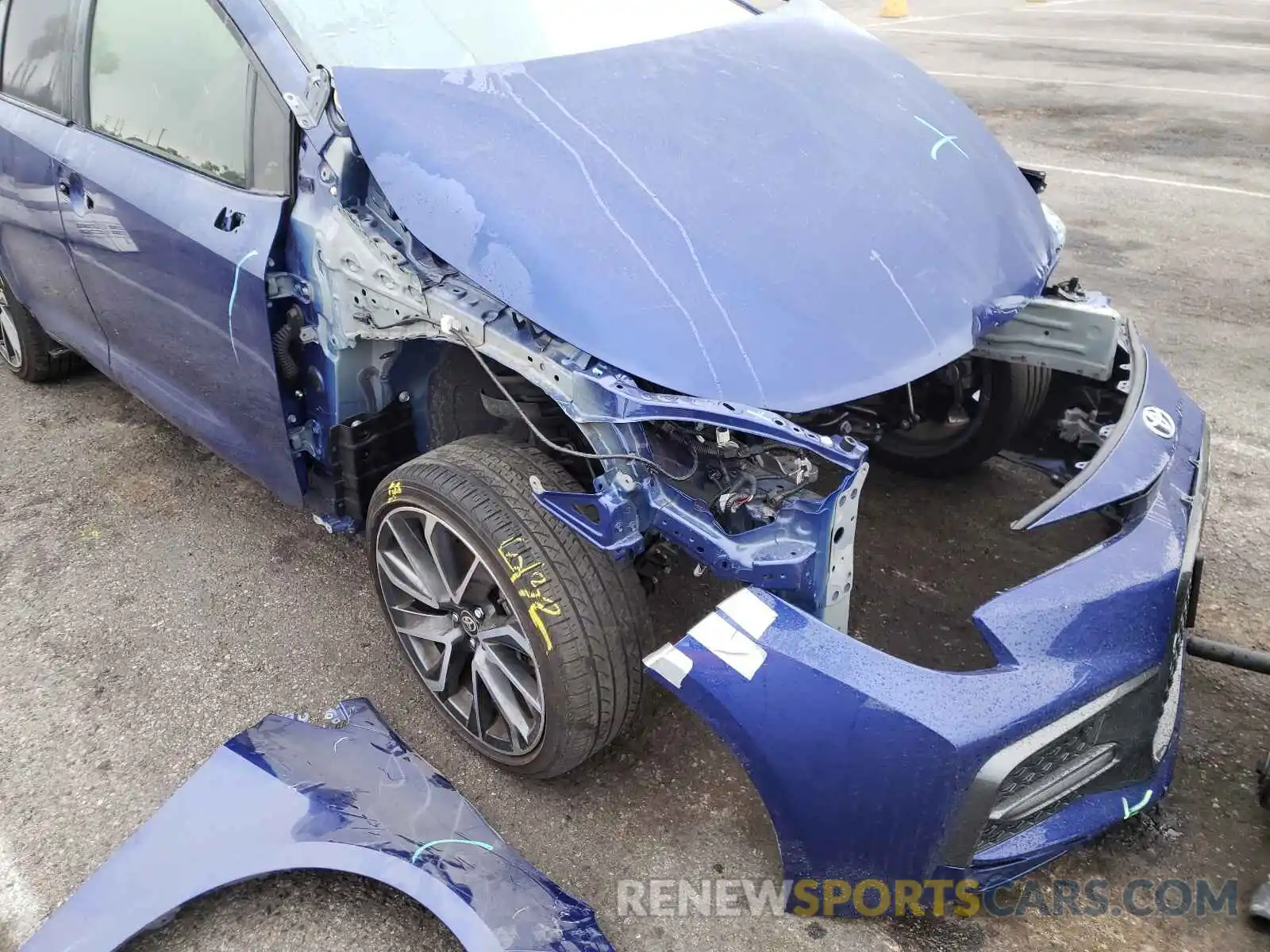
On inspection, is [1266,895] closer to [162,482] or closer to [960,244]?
[960,244]

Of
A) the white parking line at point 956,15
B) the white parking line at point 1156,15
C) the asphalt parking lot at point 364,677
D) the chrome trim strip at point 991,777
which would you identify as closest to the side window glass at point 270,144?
the asphalt parking lot at point 364,677

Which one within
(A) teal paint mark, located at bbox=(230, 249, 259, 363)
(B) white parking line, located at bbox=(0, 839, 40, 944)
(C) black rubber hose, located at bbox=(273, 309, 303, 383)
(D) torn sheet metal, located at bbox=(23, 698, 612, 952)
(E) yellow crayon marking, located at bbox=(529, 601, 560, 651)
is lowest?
(B) white parking line, located at bbox=(0, 839, 40, 944)

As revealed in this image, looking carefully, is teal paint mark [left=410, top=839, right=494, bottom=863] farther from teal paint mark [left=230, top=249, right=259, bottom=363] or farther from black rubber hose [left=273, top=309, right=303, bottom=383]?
teal paint mark [left=230, top=249, right=259, bottom=363]

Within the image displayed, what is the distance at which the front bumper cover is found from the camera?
176 centimetres

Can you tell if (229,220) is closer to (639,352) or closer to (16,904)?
(639,352)

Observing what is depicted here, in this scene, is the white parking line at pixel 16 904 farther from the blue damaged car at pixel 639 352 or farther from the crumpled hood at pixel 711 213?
the crumpled hood at pixel 711 213

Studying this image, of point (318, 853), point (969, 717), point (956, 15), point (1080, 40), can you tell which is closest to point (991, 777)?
Answer: point (969, 717)

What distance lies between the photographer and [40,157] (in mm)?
3051

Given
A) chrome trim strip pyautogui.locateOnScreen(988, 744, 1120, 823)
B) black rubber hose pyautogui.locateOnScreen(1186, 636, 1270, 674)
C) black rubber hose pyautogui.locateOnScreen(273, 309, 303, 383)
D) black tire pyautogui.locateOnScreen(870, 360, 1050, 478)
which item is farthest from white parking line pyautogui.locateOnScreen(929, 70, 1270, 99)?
chrome trim strip pyautogui.locateOnScreen(988, 744, 1120, 823)

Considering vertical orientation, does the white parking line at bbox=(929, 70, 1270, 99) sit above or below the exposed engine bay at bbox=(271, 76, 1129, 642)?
below

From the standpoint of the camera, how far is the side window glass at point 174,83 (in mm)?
2488

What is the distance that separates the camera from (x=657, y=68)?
2.57 meters

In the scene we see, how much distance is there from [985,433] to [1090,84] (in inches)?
346

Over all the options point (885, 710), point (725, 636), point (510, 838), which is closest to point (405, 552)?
point (510, 838)
